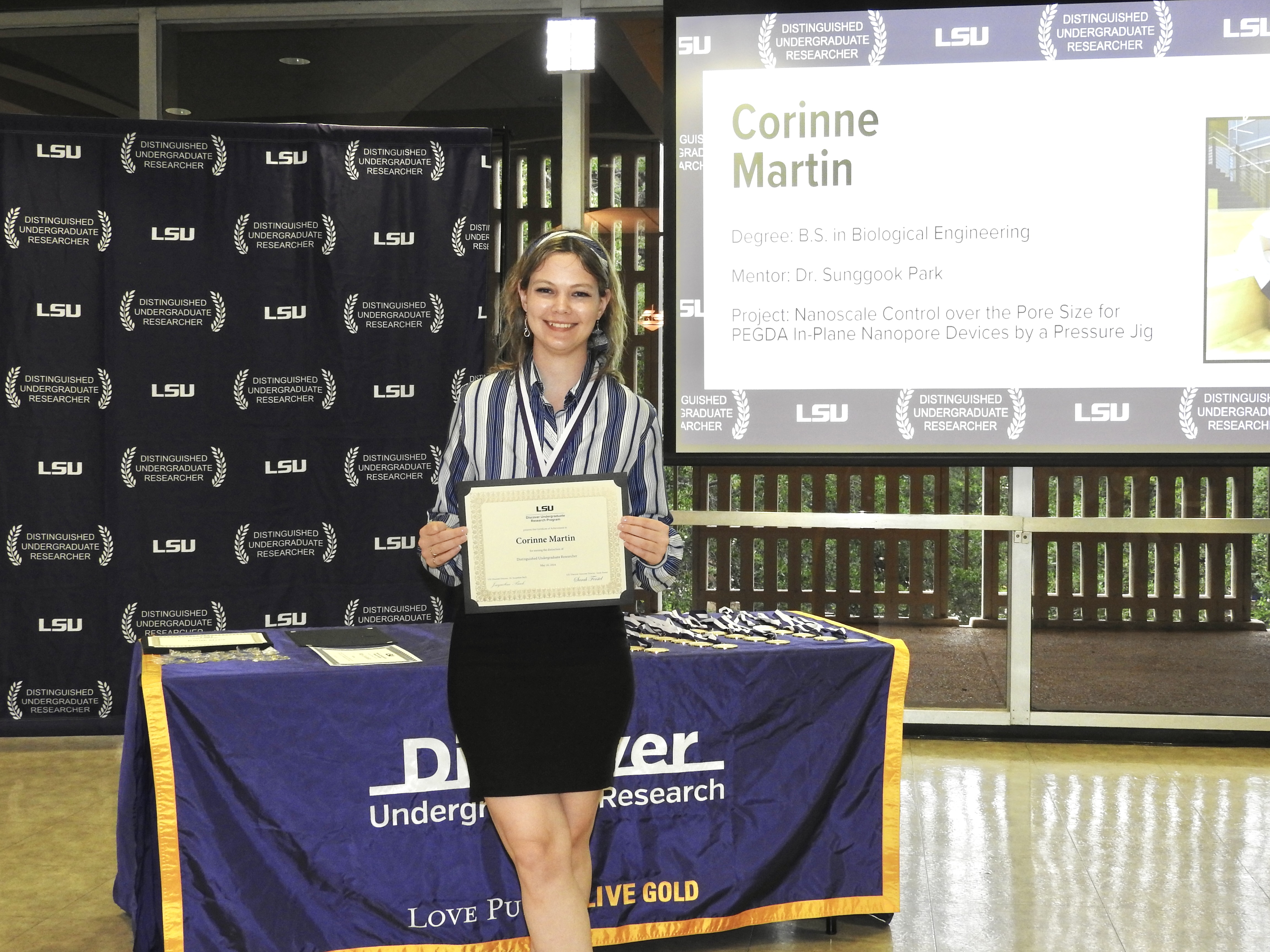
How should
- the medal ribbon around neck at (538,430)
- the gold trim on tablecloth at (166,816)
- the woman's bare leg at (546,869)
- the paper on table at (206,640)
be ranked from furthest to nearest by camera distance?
1. the paper on table at (206,640)
2. the gold trim on tablecloth at (166,816)
3. the medal ribbon around neck at (538,430)
4. the woman's bare leg at (546,869)

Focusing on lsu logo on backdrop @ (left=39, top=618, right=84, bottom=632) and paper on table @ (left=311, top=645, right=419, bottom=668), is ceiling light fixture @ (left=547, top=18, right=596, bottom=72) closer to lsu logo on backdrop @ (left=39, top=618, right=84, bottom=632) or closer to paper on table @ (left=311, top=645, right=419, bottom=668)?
lsu logo on backdrop @ (left=39, top=618, right=84, bottom=632)

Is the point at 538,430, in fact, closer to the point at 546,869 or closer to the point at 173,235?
the point at 546,869

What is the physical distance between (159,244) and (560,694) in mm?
3328

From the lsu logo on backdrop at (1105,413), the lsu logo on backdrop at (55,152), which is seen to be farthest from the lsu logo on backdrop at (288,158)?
the lsu logo on backdrop at (1105,413)

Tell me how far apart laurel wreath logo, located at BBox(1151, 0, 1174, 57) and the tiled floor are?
2705 millimetres

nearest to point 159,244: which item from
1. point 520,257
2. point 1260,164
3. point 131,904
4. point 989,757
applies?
point 131,904

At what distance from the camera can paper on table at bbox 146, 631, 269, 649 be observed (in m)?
2.59

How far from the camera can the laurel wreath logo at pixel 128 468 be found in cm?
436

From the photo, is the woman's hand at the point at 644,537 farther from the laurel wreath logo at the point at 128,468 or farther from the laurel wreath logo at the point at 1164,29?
the laurel wreath logo at the point at 1164,29

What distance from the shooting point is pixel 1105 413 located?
4.39 m

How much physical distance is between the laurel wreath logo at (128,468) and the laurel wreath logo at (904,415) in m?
2.94

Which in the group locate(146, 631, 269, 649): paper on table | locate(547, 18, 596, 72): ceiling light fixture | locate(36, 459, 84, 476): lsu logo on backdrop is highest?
locate(547, 18, 596, 72): ceiling light fixture

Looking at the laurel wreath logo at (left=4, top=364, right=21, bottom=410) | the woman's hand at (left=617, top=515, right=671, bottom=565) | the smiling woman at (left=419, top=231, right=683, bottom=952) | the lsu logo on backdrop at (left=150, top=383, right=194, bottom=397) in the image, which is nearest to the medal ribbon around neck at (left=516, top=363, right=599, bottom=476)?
the smiling woman at (left=419, top=231, right=683, bottom=952)

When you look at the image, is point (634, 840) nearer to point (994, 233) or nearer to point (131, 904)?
A: point (131, 904)
